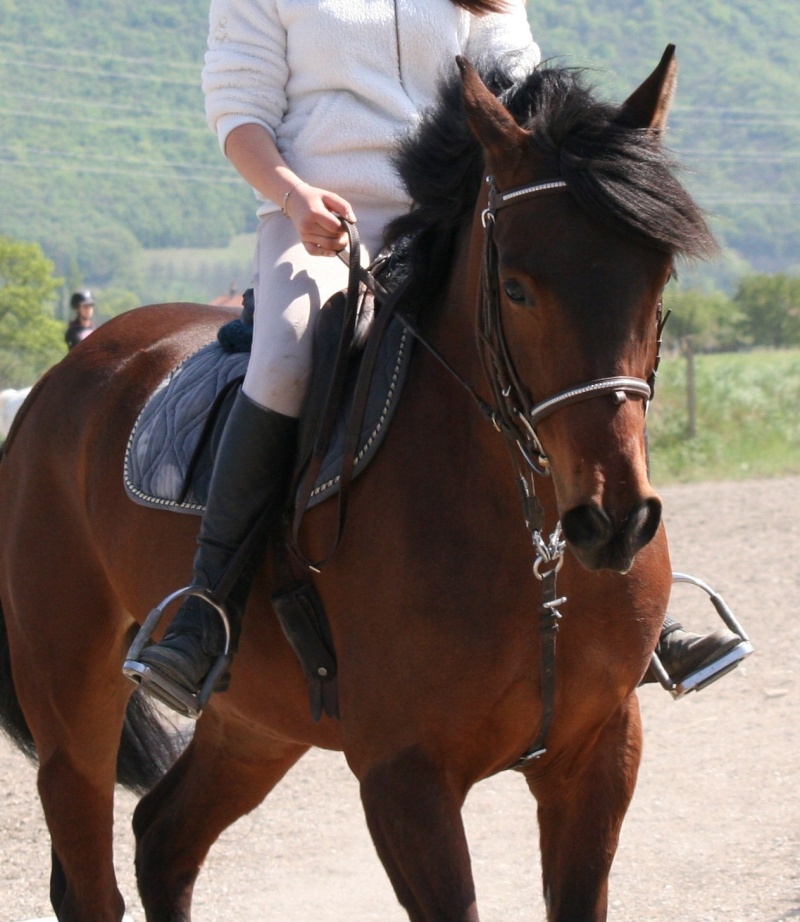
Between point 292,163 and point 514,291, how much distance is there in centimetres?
127

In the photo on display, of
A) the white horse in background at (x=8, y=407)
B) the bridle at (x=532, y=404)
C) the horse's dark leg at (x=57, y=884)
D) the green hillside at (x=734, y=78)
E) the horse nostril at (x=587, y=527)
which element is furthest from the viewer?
the green hillside at (x=734, y=78)

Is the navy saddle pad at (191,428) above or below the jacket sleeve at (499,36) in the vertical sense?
below

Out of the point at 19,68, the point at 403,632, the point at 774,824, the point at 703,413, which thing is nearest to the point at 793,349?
the point at 703,413

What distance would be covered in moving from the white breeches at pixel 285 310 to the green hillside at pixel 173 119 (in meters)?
77.7

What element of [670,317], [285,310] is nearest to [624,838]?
[285,310]

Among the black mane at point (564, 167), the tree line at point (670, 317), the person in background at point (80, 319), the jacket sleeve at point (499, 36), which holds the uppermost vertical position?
the jacket sleeve at point (499, 36)

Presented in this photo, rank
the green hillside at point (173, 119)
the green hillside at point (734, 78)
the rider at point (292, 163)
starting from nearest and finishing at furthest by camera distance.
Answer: the rider at point (292, 163) → the green hillside at point (173, 119) → the green hillside at point (734, 78)

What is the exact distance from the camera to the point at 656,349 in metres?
2.73

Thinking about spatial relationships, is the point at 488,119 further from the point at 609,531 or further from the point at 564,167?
the point at 609,531

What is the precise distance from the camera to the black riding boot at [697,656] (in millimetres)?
3652

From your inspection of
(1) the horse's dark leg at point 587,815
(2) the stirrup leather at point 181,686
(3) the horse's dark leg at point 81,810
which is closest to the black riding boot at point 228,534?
(2) the stirrup leather at point 181,686

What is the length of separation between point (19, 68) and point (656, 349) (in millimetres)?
116549

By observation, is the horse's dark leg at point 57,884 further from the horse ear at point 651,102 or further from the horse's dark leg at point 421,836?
the horse ear at point 651,102

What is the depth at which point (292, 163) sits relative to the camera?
376 centimetres
